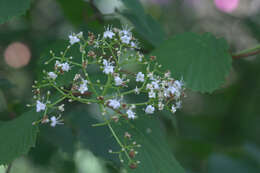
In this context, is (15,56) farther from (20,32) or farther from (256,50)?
(256,50)

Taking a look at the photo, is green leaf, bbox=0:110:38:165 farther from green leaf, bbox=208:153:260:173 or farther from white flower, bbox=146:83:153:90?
green leaf, bbox=208:153:260:173

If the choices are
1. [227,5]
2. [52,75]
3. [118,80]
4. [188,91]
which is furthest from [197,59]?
[227,5]

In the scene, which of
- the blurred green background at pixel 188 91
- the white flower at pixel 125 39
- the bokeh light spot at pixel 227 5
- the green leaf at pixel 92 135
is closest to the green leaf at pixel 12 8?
the blurred green background at pixel 188 91

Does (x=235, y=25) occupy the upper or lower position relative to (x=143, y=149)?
upper

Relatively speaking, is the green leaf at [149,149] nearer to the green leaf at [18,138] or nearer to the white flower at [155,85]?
the white flower at [155,85]

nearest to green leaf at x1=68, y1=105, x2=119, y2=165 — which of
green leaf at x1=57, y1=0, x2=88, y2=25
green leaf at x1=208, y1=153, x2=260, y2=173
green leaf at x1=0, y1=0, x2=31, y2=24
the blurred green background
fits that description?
the blurred green background

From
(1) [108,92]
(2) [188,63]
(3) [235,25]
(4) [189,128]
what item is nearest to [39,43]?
(2) [188,63]

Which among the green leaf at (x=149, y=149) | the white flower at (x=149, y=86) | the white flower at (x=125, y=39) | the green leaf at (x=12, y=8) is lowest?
the green leaf at (x=149, y=149)
